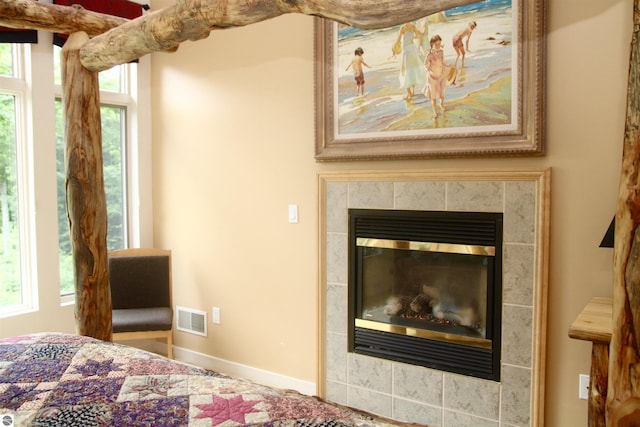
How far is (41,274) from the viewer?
3467mm

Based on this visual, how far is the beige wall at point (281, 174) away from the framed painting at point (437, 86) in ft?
0.29

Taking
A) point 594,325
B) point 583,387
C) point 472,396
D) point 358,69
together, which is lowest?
point 472,396

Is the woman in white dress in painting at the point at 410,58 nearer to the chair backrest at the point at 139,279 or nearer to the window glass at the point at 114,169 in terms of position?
the chair backrest at the point at 139,279

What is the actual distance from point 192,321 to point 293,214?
4.18 ft

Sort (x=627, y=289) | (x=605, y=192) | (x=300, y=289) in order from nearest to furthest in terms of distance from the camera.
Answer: (x=627, y=289)
(x=605, y=192)
(x=300, y=289)

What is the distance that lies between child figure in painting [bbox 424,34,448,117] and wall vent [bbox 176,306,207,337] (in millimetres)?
2251

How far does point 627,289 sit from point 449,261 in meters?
1.54

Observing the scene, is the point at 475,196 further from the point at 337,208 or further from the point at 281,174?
the point at 281,174

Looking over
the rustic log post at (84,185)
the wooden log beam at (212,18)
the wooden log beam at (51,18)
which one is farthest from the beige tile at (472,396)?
the wooden log beam at (51,18)

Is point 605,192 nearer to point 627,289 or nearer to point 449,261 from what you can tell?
point 449,261

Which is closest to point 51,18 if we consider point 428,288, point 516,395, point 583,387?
point 428,288

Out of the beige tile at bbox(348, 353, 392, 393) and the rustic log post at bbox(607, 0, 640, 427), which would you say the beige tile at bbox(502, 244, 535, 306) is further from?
the rustic log post at bbox(607, 0, 640, 427)

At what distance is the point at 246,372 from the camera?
359 cm

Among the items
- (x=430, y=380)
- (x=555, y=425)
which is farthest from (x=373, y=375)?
(x=555, y=425)
